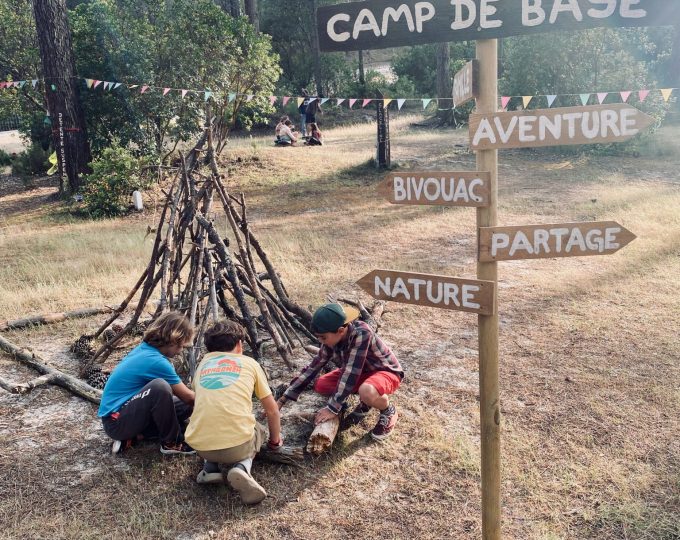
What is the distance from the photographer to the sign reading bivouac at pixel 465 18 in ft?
8.39

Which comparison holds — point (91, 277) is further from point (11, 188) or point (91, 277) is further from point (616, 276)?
point (11, 188)

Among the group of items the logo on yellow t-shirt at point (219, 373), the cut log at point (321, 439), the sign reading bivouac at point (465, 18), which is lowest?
the cut log at point (321, 439)

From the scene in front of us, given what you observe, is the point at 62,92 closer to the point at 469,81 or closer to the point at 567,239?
the point at 469,81

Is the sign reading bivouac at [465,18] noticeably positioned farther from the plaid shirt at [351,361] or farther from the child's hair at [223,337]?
the plaid shirt at [351,361]

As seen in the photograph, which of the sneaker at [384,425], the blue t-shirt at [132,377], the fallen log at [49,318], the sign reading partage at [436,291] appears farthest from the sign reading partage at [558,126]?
the fallen log at [49,318]

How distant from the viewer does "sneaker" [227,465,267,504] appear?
3.29m

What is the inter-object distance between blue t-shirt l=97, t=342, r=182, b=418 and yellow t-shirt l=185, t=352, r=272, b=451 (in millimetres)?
432

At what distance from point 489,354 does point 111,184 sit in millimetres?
10573

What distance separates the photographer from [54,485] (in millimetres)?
3631

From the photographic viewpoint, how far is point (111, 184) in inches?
467

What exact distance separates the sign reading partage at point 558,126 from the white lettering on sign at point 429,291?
0.61 metres

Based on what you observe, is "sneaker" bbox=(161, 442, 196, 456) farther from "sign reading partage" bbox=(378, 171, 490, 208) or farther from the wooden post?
"sign reading partage" bbox=(378, 171, 490, 208)

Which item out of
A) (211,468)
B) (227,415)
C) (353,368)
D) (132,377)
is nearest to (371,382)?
(353,368)

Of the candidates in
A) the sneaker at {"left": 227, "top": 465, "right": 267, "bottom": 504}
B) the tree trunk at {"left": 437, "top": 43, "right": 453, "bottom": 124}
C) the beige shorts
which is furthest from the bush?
the tree trunk at {"left": 437, "top": 43, "right": 453, "bottom": 124}
